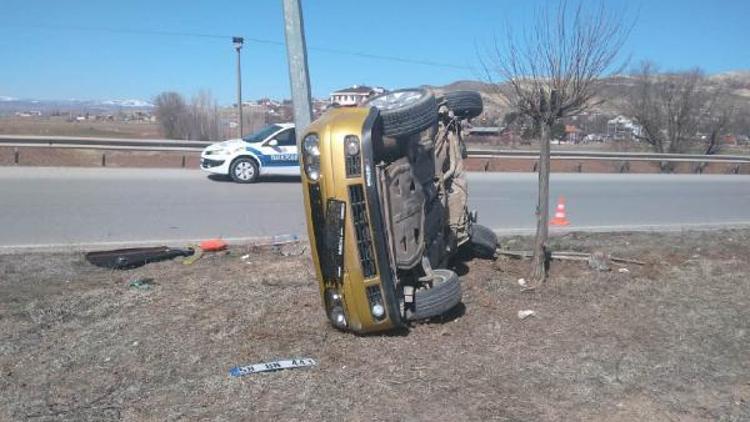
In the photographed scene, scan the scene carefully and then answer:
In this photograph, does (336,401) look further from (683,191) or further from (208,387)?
(683,191)

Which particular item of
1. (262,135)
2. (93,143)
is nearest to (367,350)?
(262,135)

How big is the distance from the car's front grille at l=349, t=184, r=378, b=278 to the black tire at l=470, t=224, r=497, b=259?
276 cm

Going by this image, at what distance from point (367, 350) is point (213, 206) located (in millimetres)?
8685

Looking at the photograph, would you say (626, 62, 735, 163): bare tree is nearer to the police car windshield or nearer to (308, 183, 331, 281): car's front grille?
the police car windshield

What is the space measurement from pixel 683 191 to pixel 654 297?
15138 mm

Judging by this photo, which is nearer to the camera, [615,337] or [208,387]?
[208,387]

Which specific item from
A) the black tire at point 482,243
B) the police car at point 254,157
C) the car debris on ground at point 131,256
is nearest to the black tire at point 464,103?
the black tire at point 482,243

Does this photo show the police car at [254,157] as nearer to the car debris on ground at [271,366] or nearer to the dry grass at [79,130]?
the car debris on ground at [271,366]

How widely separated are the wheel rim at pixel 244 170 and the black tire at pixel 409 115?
41.0ft

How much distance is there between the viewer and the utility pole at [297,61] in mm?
6750

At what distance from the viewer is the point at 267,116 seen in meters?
33.7

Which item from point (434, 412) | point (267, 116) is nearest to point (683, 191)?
point (434, 412)

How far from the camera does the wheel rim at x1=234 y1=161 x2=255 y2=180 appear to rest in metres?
17.4

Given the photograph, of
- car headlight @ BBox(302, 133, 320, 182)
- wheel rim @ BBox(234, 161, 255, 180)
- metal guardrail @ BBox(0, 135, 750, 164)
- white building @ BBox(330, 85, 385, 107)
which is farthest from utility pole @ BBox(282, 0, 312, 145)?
metal guardrail @ BBox(0, 135, 750, 164)
